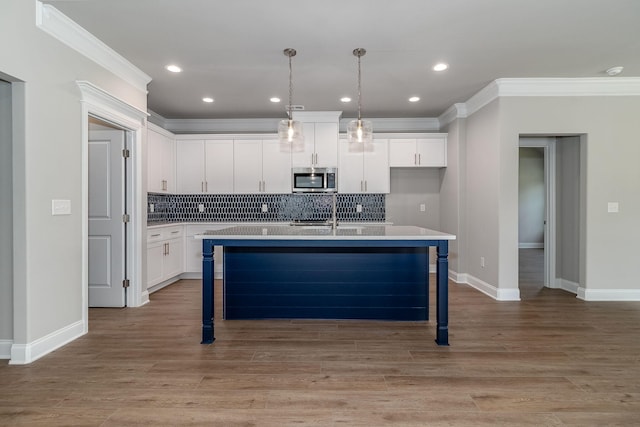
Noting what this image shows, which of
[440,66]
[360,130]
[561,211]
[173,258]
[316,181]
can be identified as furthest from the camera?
[316,181]

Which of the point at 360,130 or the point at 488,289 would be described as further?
the point at 488,289

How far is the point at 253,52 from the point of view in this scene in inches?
143

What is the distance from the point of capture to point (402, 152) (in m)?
6.00

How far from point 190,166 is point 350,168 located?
102 inches

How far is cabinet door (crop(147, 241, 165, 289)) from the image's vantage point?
469cm

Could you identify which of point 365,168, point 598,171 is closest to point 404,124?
point 365,168

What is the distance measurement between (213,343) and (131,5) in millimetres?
2723

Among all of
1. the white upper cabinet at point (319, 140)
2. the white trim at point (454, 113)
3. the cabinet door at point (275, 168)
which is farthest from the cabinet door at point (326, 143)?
the white trim at point (454, 113)

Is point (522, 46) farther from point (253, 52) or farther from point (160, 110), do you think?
point (160, 110)

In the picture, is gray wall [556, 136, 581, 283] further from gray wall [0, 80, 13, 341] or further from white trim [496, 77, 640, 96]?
gray wall [0, 80, 13, 341]

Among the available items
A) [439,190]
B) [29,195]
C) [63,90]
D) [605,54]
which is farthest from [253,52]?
[439,190]

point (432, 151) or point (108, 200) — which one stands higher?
point (432, 151)

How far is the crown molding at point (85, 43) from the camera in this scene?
280cm

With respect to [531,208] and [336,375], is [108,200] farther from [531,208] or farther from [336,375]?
[531,208]
